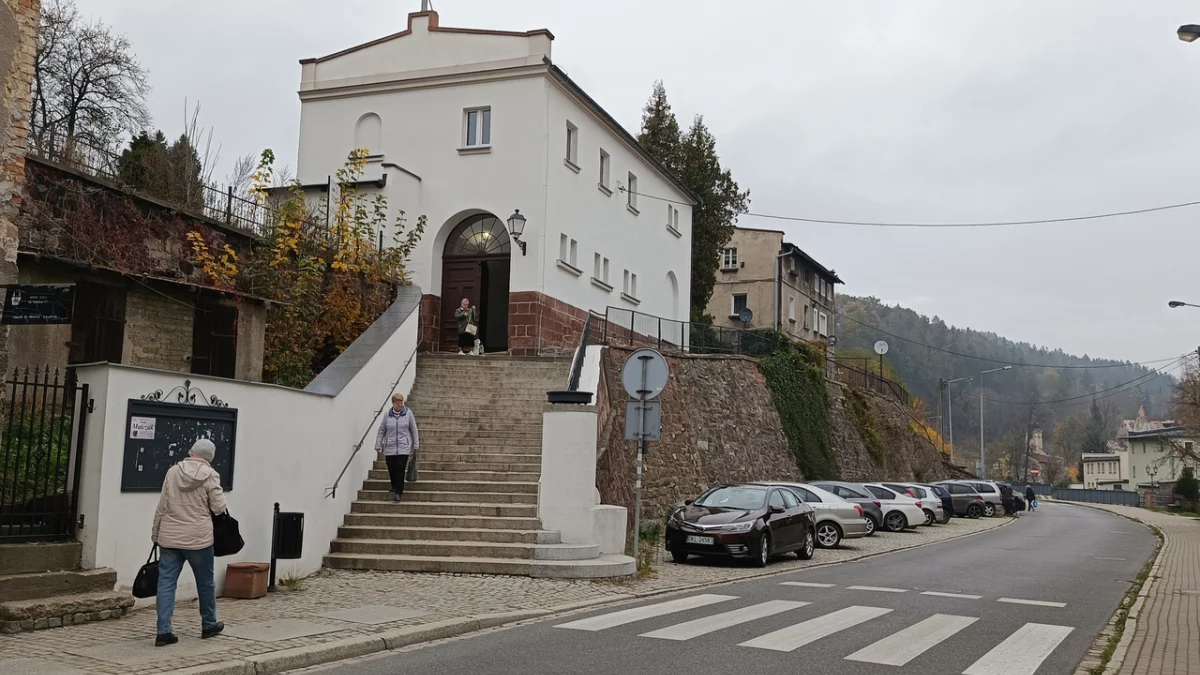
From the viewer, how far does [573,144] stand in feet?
90.8

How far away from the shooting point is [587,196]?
28.4 meters

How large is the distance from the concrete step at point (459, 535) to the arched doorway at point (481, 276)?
12.2 meters

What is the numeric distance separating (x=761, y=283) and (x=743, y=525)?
4170cm

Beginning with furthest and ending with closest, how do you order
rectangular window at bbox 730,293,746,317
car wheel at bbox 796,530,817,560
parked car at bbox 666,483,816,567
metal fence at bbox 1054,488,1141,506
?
1. metal fence at bbox 1054,488,1141,506
2. rectangular window at bbox 730,293,746,317
3. car wheel at bbox 796,530,817,560
4. parked car at bbox 666,483,816,567

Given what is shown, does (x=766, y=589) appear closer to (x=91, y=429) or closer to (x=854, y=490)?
(x=91, y=429)

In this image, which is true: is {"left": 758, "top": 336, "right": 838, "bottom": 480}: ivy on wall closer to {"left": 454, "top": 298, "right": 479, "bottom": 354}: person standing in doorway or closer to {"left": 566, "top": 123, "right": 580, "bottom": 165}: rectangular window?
{"left": 566, "top": 123, "right": 580, "bottom": 165}: rectangular window

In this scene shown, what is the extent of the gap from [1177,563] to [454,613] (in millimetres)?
16882

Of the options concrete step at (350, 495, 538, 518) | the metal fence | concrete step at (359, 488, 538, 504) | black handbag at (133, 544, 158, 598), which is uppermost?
concrete step at (359, 488, 538, 504)

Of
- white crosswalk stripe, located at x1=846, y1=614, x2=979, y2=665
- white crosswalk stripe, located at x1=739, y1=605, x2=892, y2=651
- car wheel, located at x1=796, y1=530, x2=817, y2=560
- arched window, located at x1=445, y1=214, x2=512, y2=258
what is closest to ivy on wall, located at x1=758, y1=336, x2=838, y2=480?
arched window, located at x1=445, y1=214, x2=512, y2=258

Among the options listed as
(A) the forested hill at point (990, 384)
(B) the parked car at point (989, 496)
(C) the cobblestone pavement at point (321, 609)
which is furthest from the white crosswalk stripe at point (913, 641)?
(A) the forested hill at point (990, 384)

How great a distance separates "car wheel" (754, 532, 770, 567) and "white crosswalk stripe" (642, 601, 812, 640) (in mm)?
4468

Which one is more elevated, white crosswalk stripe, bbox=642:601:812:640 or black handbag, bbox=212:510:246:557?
black handbag, bbox=212:510:246:557

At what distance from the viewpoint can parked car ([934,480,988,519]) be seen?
130 ft

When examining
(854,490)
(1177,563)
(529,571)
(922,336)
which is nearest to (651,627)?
(529,571)
